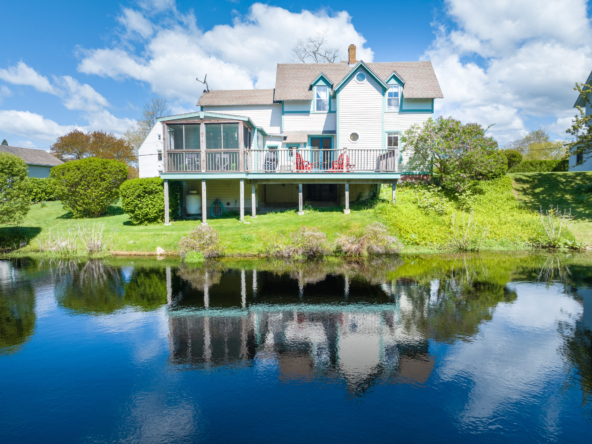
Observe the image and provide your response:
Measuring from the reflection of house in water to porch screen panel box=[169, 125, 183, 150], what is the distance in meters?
11.2

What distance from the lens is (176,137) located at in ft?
66.7

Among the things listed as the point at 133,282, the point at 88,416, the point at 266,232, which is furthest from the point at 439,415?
the point at 266,232

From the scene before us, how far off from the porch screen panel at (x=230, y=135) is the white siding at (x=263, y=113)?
5670 millimetres

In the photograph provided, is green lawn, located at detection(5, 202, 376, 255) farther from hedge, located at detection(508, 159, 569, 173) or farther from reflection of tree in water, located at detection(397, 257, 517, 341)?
hedge, located at detection(508, 159, 569, 173)

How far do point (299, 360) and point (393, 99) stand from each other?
853 inches

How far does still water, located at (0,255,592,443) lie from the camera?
488cm

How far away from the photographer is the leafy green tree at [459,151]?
20953 millimetres

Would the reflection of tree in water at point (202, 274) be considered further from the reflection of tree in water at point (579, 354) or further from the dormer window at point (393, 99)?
the dormer window at point (393, 99)

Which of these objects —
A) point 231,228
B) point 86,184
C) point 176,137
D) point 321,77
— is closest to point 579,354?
point 231,228

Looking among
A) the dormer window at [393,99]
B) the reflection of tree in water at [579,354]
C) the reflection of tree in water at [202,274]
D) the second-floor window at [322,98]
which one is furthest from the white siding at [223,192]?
the reflection of tree in water at [579,354]

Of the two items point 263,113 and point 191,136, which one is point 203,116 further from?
point 263,113

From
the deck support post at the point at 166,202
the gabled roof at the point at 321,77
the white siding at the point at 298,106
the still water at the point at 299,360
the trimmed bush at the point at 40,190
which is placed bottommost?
the still water at the point at 299,360

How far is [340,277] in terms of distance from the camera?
1224cm

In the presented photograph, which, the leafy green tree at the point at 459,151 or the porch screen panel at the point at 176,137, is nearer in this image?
the porch screen panel at the point at 176,137
